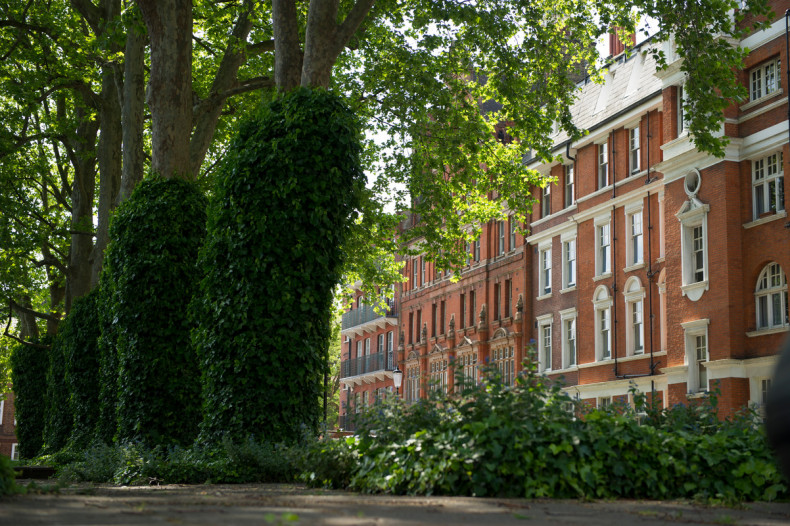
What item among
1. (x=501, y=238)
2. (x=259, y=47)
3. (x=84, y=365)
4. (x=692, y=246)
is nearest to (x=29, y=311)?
(x=84, y=365)

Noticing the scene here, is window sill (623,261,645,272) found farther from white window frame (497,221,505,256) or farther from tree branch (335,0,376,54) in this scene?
tree branch (335,0,376,54)

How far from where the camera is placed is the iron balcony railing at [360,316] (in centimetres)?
6912

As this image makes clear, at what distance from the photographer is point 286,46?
1662 cm

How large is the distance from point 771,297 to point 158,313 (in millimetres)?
20096

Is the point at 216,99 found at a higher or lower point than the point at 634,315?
higher

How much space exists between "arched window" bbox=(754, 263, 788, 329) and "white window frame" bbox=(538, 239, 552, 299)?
15.4m

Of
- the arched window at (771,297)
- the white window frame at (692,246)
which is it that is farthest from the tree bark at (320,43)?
the white window frame at (692,246)

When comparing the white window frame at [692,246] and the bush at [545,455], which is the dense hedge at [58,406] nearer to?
the white window frame at [692,246]

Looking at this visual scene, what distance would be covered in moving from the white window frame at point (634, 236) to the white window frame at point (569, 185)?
5315 mm

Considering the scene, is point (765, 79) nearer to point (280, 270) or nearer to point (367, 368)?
point (280, 270)

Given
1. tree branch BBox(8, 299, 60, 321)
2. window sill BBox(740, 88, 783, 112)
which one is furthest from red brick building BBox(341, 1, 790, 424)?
tree branch BBox(8, 299, 60, 321)

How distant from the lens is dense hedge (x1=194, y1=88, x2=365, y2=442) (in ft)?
47.7

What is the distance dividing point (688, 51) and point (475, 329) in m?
35.4

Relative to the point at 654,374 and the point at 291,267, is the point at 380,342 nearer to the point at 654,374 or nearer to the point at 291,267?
the point at 654,374
